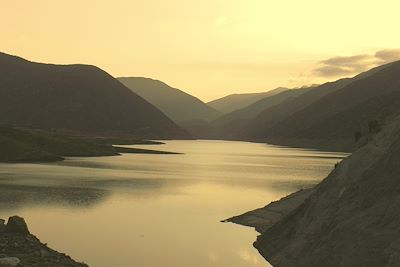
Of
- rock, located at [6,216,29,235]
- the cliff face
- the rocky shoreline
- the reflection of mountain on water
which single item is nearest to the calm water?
the reflection of mountain on water

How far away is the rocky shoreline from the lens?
20.8m

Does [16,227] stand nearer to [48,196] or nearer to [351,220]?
[351,220]

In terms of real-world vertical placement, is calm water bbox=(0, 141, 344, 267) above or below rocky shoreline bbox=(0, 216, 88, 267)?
below

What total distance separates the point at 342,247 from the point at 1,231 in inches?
661

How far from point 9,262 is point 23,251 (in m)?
2.93

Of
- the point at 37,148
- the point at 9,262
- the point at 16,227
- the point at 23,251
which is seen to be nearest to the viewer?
the point at 9,262

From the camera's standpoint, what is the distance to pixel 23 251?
22.9 meters

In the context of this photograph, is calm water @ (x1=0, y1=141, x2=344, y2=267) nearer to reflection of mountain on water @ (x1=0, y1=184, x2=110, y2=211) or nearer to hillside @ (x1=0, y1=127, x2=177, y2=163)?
reflection of mountain on water @ (x1=0, y1=184, x2=110, y2=211)

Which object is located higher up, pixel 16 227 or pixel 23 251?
pixel 16 227

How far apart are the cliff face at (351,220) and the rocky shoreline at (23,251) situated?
991 centimetres

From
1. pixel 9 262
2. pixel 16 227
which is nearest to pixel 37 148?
pixel 16 227

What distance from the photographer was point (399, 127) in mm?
24562

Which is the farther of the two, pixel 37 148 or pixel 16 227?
pixel 37 148

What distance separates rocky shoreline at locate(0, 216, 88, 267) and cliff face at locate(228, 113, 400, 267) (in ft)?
32.5
